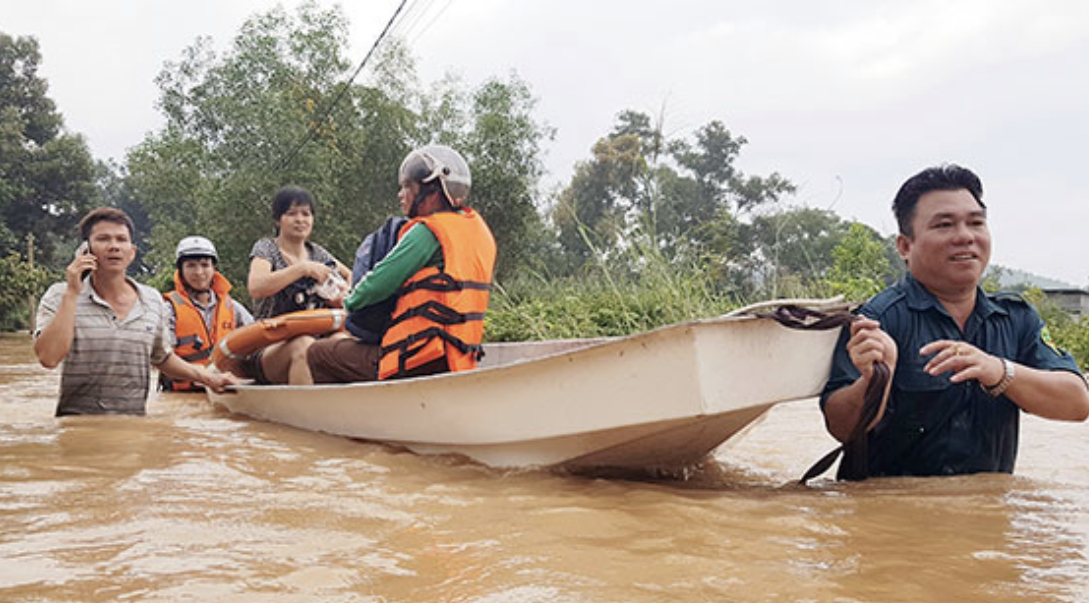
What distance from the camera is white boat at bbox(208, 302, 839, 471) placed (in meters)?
3.04

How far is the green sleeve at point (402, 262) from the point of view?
4195 mm

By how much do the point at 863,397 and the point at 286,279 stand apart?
160 inches

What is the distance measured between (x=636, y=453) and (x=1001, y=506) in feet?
4.19

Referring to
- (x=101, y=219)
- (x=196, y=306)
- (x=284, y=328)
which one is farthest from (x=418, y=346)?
(x=196, y=306)

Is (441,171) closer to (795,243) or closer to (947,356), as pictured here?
(947,356)

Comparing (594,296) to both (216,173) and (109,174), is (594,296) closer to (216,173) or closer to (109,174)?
(216,173)

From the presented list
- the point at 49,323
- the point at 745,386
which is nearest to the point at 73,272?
the point at 49,323

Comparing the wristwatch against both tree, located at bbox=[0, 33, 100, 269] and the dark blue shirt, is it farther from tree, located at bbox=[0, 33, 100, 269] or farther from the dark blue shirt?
tree, located at bbox=[0, 33, 100, 269]

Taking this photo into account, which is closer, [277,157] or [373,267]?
[373,267]

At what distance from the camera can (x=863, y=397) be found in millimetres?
2916

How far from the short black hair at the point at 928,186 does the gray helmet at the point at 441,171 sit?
2054 mm

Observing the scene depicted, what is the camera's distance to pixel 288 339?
221 inches

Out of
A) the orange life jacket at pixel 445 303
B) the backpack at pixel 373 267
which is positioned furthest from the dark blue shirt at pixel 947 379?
the backpack at pixel 373 267

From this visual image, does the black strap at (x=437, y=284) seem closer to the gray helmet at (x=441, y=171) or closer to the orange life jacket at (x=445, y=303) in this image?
the orange life jacket at (x=445, y=303)
